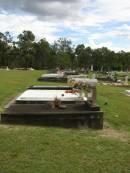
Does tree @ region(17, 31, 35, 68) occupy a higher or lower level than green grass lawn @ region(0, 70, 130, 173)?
higher

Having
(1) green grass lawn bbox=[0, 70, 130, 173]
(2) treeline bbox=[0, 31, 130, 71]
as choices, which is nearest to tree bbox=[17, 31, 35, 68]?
(2) treeline bbox=[0, 31, 130, 71]

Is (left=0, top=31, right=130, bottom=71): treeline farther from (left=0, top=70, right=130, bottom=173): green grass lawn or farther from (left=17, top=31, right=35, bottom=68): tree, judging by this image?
(left=0, top=70, right=130, bottom=173): green grass lawn

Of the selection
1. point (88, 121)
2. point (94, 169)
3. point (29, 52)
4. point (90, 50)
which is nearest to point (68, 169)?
point (94, 169)

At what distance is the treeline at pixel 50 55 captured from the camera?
3529 inches

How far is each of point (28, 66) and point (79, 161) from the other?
88.8 metres

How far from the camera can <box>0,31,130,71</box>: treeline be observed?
294 ft

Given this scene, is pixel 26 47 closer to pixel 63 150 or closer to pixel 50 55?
pixel 50 55

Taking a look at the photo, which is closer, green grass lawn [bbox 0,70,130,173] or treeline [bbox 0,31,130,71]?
green grass lawn [bbox 0,70,130,173]

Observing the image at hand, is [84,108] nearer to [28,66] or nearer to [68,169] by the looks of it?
[68,169]

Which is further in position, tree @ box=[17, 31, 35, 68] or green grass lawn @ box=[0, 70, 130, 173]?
tree @ box=[17, 31, 35, 68]

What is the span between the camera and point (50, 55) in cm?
9169

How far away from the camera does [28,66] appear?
9306 centimetres

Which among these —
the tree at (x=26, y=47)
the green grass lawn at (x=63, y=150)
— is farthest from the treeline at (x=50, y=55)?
the green grass lawn at (x=63, y=150)

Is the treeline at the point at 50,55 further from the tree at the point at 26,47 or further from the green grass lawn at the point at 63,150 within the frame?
the green grass lawn at the point at 63,150
